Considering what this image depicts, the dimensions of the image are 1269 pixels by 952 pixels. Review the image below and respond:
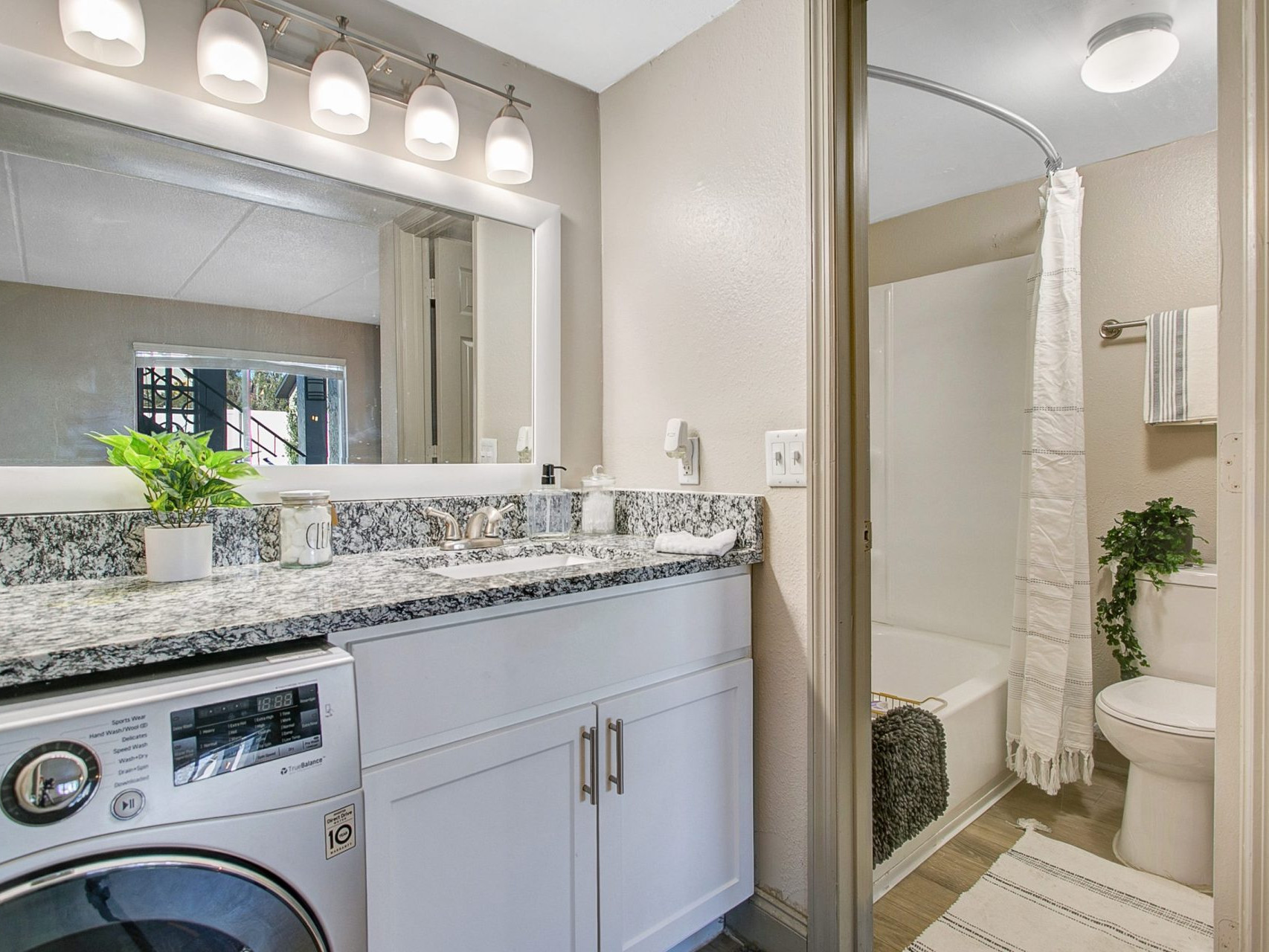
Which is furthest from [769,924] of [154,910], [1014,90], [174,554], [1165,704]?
[1014,90]

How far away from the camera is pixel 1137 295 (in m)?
2.28

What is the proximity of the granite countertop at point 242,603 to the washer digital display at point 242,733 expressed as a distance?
0.08m

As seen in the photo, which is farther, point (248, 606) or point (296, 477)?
point (296, 477)

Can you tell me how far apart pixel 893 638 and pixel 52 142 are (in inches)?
122

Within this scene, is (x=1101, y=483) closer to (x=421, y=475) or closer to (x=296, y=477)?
(x=421, y=475)

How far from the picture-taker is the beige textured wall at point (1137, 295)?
7.08ft

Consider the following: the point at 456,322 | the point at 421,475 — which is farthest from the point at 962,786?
the point at 456,322

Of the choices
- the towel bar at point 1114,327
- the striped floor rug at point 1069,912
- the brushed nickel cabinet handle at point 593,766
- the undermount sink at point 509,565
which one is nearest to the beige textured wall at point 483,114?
the undermount sink at point 509,565

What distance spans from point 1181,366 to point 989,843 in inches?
64.0

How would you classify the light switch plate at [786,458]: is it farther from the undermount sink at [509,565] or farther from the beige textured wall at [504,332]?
the beige textured wall at [504,332]

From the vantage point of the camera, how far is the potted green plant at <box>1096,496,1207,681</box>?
209cm

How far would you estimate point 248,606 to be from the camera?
942 mm

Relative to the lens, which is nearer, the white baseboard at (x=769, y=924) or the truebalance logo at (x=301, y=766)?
the truebalance logo at (x=301, y=766)

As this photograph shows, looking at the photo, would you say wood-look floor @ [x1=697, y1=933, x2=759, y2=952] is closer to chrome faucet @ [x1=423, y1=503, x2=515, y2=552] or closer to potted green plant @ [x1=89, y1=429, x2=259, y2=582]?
chrome faucet @ [x1=423, y1=503, x2=515, y2=552]
